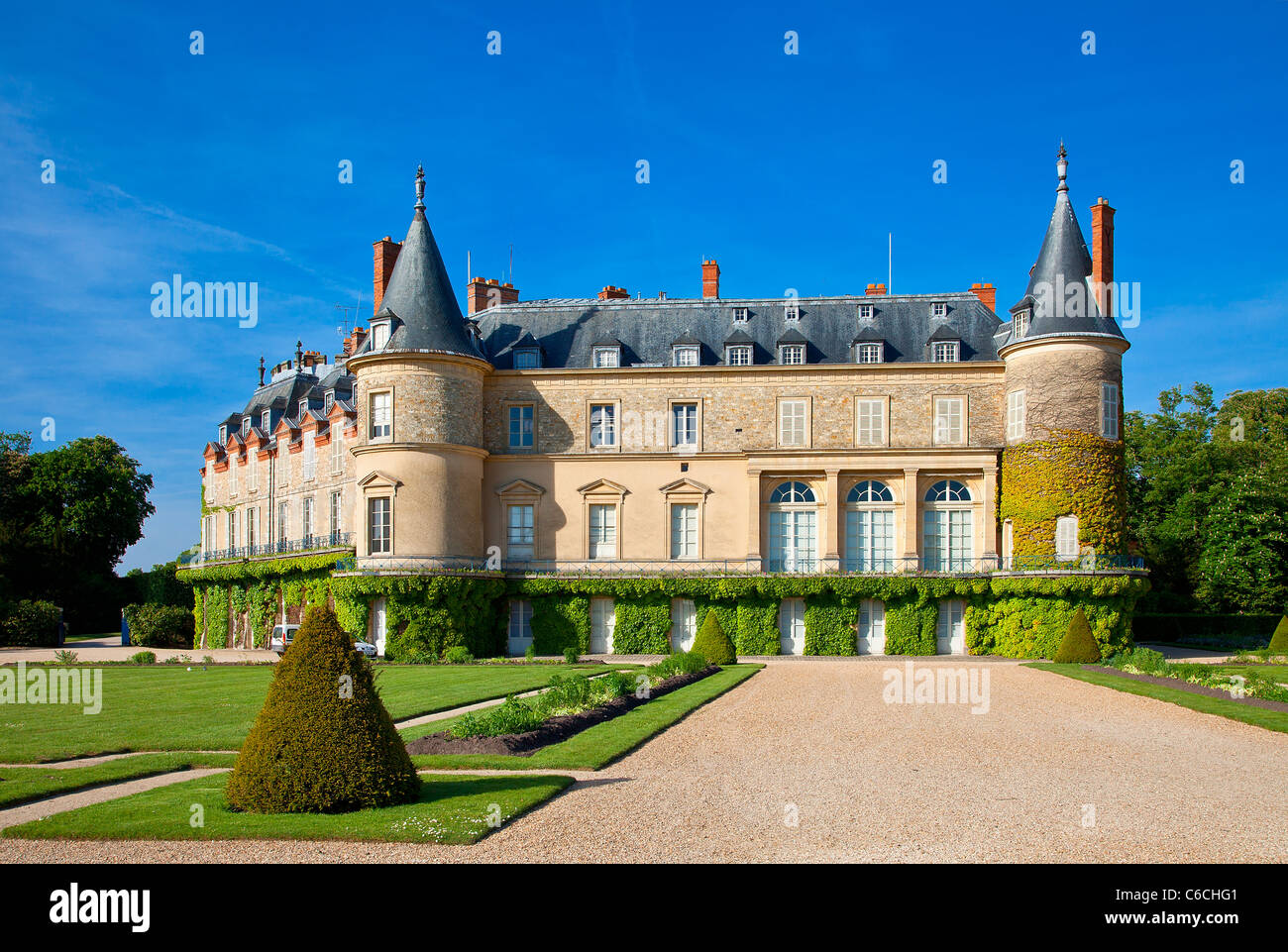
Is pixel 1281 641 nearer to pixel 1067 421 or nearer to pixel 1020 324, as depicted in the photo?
pixel 1067 421

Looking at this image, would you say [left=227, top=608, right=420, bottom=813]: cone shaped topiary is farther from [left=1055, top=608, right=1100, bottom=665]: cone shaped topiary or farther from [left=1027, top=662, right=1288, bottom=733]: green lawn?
[left=1055, top=608, right=1100, bottom=665]: cone shaped topiary

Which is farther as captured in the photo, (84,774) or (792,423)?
(792,423)

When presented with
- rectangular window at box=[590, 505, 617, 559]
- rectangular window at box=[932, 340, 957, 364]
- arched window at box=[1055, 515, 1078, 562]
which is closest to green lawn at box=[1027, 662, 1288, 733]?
arched window at box=[1055, 515, 1078, 562]

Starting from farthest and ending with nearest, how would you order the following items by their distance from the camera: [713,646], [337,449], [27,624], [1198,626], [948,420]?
[27,624] < [1198,626] < [337,449] < [948,420] < [713,646]

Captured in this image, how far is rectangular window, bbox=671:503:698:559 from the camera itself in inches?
1671

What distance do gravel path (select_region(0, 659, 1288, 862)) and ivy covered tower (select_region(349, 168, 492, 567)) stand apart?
21.5m

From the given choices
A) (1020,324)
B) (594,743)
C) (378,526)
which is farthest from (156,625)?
(594,743)

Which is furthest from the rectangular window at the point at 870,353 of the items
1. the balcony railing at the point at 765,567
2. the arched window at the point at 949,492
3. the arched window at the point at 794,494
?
the balcony railing at the point at 765,567

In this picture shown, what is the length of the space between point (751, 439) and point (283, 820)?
32780mm

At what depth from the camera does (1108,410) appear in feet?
128

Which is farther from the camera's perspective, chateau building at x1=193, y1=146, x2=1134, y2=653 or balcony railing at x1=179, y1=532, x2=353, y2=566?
balcony railing at x1=179, y1=532, x2=353, y2=566
